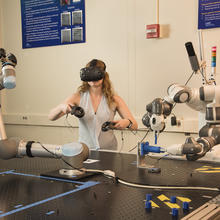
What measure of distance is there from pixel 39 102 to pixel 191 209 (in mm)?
2796

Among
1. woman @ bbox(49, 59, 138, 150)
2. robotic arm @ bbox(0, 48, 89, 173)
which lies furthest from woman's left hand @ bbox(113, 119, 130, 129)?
robotic arm @ bbox(0, 48, 89, 173)

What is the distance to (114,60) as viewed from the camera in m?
3.06

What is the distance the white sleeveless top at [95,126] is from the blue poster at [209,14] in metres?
0.95

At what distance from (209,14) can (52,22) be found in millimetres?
1599

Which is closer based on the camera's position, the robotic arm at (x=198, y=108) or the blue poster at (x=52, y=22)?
the robotic arm at (x=198, y=108)

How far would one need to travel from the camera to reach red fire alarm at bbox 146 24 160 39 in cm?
273

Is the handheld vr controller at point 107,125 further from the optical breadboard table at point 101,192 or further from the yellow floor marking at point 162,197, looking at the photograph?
the yellow floor marking at point 162,197

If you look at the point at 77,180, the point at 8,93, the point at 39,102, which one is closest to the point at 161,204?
the point at 77,180

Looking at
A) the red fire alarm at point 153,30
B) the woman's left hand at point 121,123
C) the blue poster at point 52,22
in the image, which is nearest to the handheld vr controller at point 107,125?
the woman's left hand at point 121,123

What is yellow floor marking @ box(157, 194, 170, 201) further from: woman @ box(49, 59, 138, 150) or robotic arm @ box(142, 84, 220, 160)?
woman @ box(49, 59, 138, 150)

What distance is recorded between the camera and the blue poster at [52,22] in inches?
128

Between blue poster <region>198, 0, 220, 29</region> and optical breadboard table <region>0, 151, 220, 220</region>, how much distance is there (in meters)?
1.32

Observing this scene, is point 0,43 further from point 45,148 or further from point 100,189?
point 100,189

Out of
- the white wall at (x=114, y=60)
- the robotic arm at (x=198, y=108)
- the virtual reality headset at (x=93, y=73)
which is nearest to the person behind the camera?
the robotic arm at (x=198, y=108)
